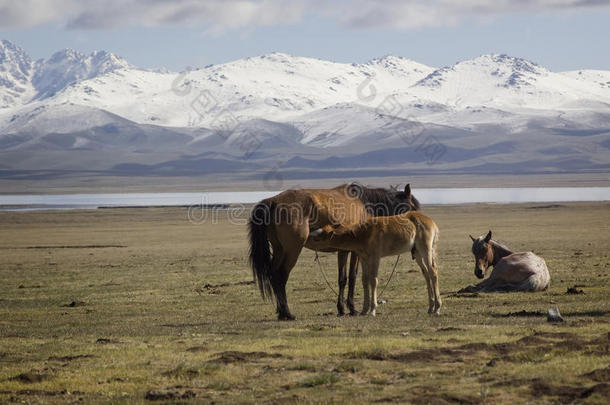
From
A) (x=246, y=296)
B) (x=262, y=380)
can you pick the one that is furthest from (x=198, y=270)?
(x=262, y=380)

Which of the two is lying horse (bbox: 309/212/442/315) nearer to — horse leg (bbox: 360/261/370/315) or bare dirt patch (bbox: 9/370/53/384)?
horse leg (bbox: 360/261/370/315)

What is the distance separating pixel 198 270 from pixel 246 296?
9.31 metres

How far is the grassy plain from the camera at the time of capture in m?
10.2

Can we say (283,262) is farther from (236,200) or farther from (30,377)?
(236,200)

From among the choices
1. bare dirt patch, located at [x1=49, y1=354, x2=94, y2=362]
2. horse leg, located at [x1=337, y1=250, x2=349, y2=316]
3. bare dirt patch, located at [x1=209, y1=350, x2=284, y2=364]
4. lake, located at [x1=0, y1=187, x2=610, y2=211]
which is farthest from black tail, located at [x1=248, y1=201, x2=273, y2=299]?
lake, located at [x1=0, y1=187, x2=610, y2=211]

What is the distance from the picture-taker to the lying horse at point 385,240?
16484mm

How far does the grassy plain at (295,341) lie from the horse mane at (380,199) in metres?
2.05

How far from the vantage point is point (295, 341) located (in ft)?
44.3

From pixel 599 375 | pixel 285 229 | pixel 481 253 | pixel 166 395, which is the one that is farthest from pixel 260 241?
pixel 599 375

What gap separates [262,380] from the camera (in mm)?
10859

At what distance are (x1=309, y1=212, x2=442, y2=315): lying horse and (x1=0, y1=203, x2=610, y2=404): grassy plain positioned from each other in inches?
30.3

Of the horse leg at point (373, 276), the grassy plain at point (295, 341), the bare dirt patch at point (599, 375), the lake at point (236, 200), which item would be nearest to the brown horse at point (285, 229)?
the horse leg at point (373, 276)

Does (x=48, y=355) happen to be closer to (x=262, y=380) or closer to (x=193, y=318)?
(x=262, y=380)

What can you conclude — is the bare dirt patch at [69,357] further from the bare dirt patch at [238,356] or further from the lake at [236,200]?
the lake at [236,200]
